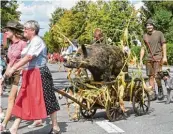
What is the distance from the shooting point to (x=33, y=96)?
6.94 m

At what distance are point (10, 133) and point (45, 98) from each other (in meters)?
0.76

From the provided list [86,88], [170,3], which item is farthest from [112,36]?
[170,3]

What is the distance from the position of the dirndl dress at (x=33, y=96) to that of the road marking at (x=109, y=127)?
3.89 feet

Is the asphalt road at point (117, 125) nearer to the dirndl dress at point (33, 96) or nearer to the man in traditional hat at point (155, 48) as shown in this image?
the dirndl dress at point (33, 96)

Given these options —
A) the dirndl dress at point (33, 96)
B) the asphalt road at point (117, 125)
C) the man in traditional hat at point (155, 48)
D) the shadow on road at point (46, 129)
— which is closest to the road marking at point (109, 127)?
the asphalt road at point (117, 125)

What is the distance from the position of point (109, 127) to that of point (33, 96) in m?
1.65

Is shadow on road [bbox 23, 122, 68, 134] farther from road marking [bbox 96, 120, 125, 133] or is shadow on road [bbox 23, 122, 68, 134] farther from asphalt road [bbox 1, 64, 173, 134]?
road marking [bbox 96, 120, 125, 133]

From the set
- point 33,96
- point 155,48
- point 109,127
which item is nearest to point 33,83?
point 33,96

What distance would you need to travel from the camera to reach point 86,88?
8609mm

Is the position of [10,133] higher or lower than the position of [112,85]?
lower

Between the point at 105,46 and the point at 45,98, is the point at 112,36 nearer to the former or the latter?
the point at 105,46

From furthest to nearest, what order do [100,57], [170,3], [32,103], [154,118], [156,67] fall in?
[170,3] → [156,67] → [154,118] → [100,57] → [32,103]

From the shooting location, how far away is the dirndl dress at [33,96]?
22.7ft

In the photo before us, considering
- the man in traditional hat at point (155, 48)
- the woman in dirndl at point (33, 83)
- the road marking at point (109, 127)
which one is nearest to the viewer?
the woman in dirndl at point (33, 83)
